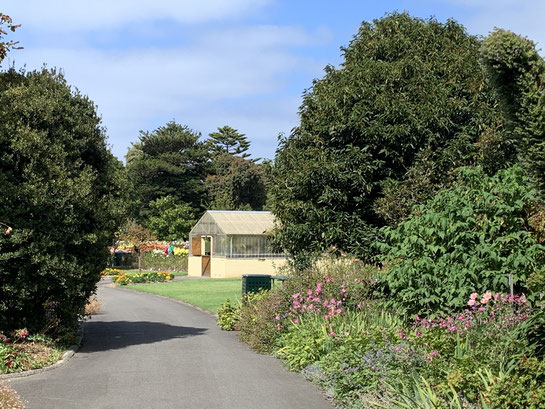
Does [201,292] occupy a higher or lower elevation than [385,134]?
lower

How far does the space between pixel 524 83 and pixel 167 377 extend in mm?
8132

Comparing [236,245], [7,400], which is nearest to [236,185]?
[236,245]

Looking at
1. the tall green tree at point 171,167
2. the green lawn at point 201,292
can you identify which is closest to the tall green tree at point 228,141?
the tall green tree at point 171,167

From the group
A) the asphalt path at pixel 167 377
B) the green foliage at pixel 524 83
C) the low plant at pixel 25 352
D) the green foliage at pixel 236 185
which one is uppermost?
the green foliage at pixel 236 185

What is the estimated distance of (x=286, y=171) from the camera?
1667cm

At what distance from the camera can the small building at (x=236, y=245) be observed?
4444 centimetres

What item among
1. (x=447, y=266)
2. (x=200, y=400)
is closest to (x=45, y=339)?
(x=200, y=400)

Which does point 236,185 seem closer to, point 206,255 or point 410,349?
point 206,255

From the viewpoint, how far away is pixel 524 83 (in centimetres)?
479

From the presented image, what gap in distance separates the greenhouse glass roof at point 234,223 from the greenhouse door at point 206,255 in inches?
29.8

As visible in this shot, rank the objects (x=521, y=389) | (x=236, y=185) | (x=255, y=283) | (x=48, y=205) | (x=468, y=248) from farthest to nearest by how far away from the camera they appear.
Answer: (x=236, y=185)
(x=255, y=283)
(x=48, y=205)
(x=468, y=248)
(x=521, y=389)

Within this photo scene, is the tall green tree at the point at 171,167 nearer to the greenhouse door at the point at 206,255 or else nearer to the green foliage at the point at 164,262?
the green foliage at the point at 164,262

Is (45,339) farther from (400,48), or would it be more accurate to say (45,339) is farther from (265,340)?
(400,48)

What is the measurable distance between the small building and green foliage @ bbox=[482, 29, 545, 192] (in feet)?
126
